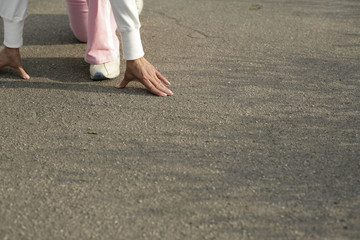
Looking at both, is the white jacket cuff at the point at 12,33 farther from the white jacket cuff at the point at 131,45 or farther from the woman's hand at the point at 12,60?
the white jacket cuff at the point at 131,45

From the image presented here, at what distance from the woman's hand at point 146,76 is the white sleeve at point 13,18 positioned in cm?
81

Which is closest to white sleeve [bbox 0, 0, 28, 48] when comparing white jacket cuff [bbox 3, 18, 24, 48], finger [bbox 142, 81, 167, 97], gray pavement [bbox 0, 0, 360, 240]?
white jacket cuff [bbox 3, 18, 24, 48]

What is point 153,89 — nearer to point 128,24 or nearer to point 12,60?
point 128,24

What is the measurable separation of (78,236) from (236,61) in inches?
86.4

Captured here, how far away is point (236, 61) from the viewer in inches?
163

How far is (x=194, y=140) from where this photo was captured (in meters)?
3.05

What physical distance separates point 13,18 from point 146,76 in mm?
999

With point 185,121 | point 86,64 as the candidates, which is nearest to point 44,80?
point 86,64

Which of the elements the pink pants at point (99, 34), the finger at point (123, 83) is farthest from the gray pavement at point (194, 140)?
the pink pants at point (99, 34)

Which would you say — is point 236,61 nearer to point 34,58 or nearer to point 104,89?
point 104,89

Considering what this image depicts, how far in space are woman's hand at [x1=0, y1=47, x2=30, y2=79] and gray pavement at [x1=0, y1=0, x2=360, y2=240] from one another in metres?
0.09

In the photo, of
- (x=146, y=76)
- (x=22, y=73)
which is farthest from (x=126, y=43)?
(x=22, y=73)

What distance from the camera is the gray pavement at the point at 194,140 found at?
242 centimetres

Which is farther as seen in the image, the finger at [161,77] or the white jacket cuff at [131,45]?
the finger at [161,77]
